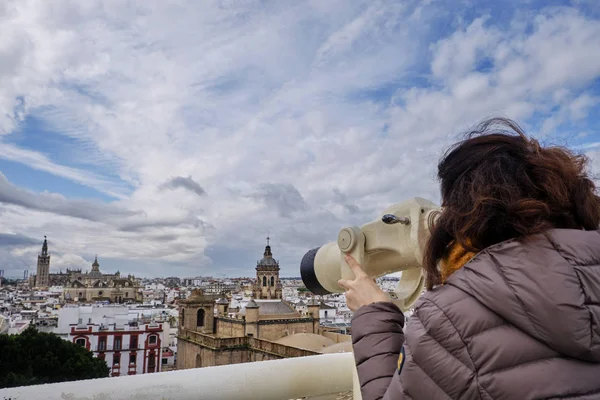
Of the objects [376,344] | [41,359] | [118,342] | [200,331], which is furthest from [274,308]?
[376,344]

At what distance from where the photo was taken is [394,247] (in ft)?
5.12

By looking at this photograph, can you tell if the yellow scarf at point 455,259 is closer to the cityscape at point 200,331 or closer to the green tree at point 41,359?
the green tree at point 41,359

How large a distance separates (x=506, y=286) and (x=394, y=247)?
0.78 metres

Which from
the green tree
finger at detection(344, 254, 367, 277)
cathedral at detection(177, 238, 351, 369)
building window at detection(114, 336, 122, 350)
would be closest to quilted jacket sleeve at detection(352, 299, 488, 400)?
finger at detection(344, 254, 367, 277)

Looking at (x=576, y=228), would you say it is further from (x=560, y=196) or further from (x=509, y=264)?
(x=509, y=264)

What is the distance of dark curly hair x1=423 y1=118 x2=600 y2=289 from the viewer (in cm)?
87

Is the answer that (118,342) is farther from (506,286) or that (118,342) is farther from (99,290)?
(99,290)

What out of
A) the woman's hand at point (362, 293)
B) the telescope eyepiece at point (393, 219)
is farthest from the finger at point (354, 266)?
the telescope eyepiece at point (393, 219)

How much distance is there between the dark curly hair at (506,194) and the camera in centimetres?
87

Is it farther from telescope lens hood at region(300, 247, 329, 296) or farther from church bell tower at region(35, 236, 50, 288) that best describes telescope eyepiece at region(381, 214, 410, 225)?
church bell tower at region(35, 236, 50, 288)

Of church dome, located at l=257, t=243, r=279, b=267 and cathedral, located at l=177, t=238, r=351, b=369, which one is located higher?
church dome, located at l=257, t=243, r=279, b=267

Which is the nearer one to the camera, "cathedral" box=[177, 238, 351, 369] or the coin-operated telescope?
the coin-operated telescope

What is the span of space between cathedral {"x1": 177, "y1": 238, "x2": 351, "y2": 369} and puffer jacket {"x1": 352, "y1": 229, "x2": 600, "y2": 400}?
23.2 meters

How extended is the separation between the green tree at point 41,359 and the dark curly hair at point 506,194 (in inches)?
776
